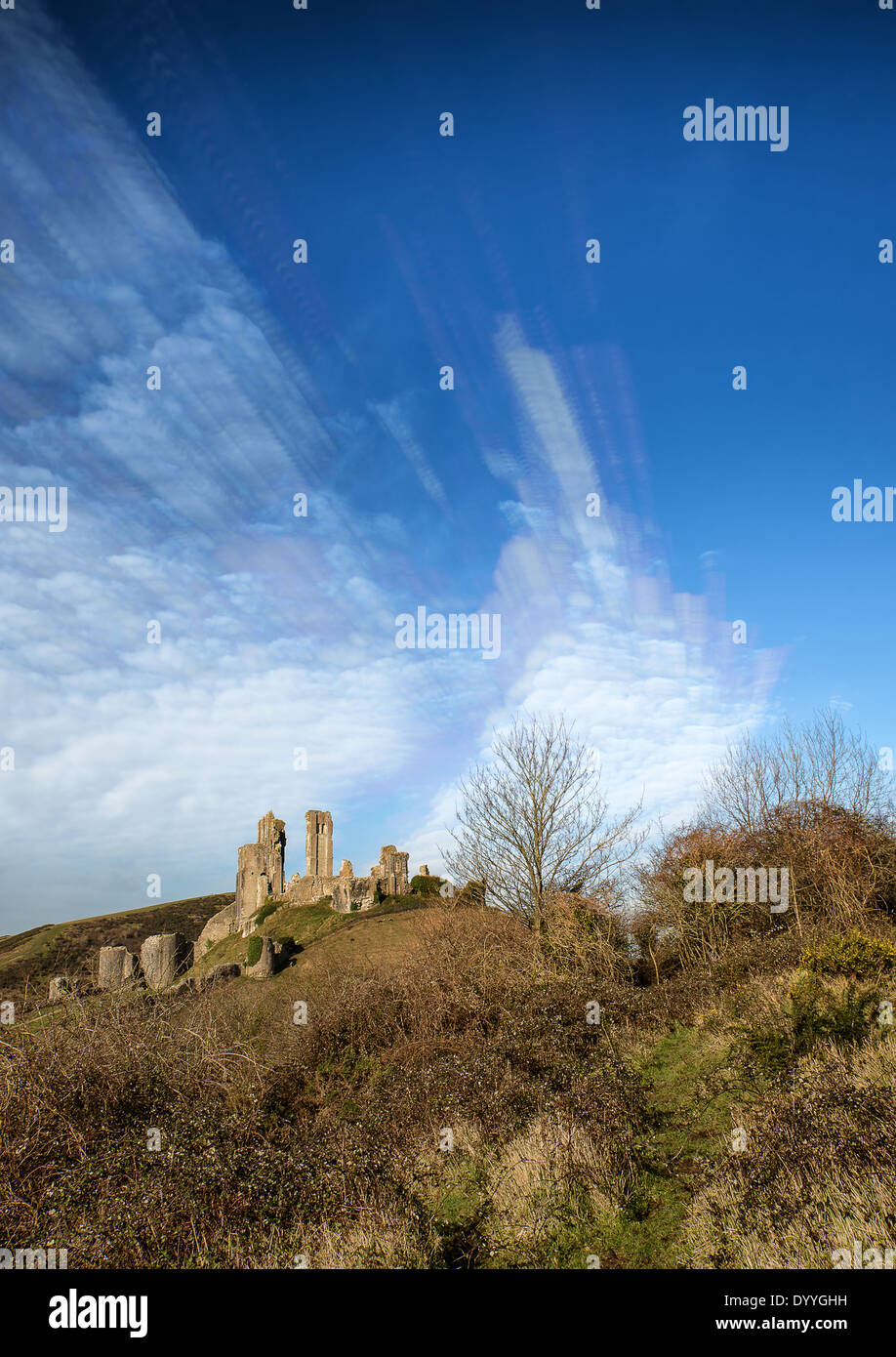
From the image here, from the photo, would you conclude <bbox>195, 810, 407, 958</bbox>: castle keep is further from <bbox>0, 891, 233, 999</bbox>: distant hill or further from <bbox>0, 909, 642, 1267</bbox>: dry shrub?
<bbox>0, 909, 642, 1267</bbox>: dry shrub

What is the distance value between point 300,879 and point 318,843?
5.68m

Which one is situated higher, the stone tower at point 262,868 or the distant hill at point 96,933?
the stone tower at point 262,868

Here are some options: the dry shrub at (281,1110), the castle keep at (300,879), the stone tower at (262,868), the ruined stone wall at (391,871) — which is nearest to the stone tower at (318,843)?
the castle keep at (300,879)

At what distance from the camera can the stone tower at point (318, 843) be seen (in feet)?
179

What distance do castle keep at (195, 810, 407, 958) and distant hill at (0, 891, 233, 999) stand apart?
929cm

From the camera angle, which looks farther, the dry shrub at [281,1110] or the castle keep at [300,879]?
the castle keep at [300,879]

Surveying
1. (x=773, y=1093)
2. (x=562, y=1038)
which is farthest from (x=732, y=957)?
(x=773, y=1093)

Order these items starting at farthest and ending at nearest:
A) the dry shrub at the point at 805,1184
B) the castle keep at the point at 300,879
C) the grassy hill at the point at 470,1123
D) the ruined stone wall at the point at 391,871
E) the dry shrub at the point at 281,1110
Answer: the ruined stone wall at the point at 391,871, the castle keep at the point at 300,879, the dry shrub at the point at 281,1110, the grassy hill at the point at 470,1123, the dry shrub at the point at 805,1184

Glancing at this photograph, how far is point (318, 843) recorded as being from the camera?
55.4 metres

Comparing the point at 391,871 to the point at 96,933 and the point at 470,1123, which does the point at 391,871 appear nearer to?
the point at 470,1123

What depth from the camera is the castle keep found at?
3900 cm

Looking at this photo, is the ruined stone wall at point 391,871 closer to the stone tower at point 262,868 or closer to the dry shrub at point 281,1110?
the stone tower at point 262,868

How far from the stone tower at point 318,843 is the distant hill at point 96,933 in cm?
1460

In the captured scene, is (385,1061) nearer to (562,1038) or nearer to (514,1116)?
(562,1038)
